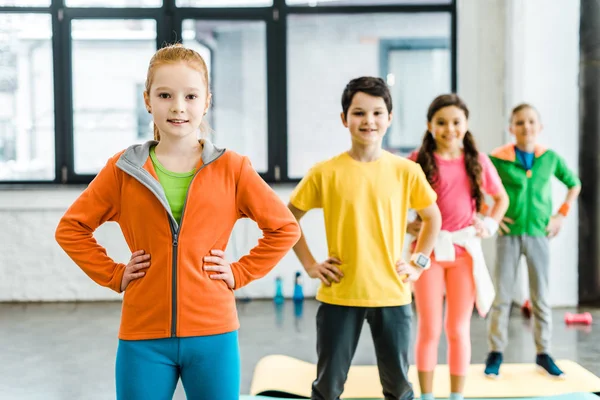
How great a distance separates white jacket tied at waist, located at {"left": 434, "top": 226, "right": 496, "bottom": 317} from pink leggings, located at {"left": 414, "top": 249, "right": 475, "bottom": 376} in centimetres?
3

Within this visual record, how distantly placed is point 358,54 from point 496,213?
9.57 ft

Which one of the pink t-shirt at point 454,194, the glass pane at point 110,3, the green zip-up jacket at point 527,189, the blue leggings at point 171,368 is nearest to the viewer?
the blue leggings at point 171,368

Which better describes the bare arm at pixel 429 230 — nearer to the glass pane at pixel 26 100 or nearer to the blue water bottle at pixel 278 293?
the blue water bottle at pixel 278 293

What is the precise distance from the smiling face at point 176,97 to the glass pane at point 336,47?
414 centimetres

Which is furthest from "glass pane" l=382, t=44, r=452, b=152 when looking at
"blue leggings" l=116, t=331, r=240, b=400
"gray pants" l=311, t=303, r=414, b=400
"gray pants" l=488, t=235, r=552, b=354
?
"blue leggings" l=116, t=331, r=240, b=400

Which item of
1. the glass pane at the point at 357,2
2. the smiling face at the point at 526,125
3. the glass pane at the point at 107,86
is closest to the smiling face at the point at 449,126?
the smiling face at the point at 526,125

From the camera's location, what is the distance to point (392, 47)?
5840 mm

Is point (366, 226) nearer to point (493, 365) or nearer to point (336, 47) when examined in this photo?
→ point (493, 365)

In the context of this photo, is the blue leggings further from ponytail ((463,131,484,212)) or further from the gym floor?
the gym floor

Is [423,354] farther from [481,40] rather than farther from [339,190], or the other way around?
[481,40]

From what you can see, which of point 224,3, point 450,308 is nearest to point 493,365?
point 450,308

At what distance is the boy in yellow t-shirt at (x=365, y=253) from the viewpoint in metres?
2.37

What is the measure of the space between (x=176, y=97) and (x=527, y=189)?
234 centimetres

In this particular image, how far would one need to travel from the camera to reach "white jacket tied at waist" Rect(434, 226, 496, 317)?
111 inches
